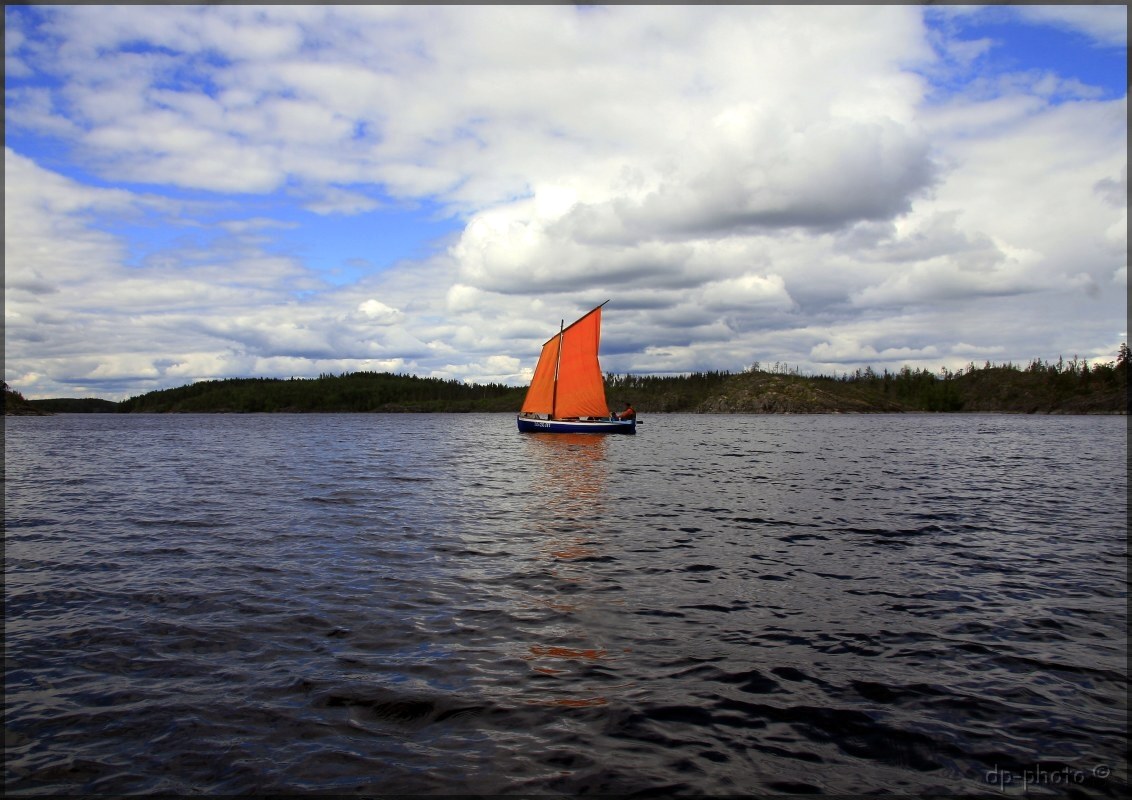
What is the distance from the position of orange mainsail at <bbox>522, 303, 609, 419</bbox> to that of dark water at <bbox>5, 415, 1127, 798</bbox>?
52422mm

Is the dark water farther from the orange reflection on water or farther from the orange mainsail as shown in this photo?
the orange mainsail

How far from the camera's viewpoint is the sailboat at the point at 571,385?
77875mm

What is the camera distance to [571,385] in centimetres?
8231

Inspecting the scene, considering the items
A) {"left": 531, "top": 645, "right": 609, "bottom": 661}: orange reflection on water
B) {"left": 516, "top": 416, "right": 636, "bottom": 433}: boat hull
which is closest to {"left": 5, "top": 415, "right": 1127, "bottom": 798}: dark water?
{"left": 531, "top": 645, "right": 609, "bottom": 661}: orange reflection on water

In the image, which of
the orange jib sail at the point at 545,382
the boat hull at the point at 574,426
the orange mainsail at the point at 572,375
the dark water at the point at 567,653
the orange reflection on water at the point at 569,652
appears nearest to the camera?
the dark water at the point at 567,653

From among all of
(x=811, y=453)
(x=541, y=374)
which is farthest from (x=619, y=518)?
(x=541, y=374)

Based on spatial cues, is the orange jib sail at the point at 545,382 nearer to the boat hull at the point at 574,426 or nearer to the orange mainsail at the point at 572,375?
the orange mainsail at the point at 572,375

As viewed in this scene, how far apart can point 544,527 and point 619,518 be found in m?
3.44

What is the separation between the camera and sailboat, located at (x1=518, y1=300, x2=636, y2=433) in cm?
7788

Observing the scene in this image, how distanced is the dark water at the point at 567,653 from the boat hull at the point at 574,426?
58.9 metres

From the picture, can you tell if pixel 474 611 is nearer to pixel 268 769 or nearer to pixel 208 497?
pixel 268 769

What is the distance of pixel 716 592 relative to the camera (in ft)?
48.9

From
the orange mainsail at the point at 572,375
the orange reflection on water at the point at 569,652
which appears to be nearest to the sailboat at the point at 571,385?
the orange mainsail at the point at 572,375

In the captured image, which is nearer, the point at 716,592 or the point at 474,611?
the point at 474,611
